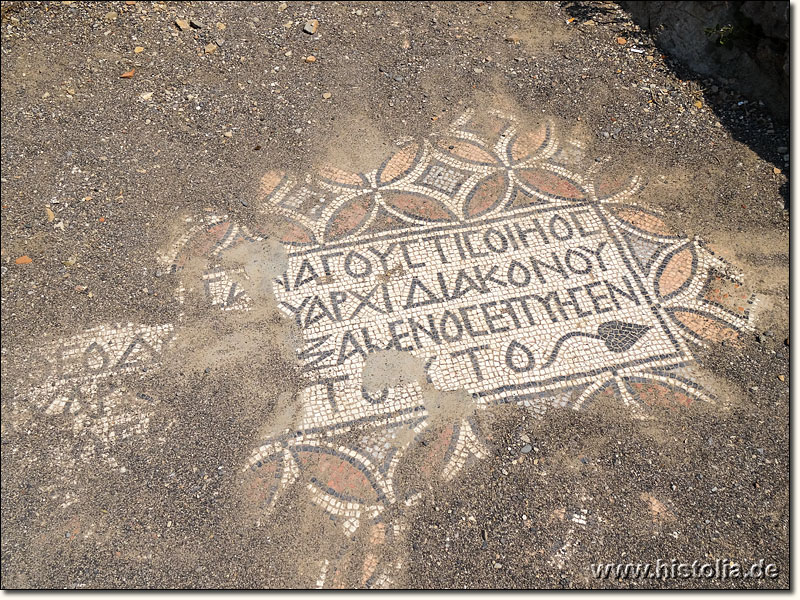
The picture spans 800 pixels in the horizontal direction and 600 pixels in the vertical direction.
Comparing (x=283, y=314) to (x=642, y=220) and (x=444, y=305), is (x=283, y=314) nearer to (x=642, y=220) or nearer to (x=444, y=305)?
(x=444, y=305)

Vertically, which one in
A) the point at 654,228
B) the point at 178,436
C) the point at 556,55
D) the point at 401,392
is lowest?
the point at 178,436

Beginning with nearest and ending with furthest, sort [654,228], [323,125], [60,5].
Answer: [654,228] < [323,125] < [60,5]

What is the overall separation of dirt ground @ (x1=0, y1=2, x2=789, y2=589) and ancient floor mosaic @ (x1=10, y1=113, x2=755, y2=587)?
0.30ft

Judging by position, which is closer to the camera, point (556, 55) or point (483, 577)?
point (483, 577)

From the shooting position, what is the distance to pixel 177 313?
17.8 ft

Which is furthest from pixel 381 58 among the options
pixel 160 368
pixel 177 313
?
pixel 160 368

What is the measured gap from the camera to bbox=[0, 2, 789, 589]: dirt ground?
4.30 meters

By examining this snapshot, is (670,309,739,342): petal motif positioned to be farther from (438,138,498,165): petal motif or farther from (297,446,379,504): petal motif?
(297,446,379,504): petal motif

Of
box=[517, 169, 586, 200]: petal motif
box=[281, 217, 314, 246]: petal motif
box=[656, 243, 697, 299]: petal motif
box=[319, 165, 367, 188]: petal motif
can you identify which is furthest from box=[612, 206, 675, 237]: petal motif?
box=[281, 217, 314, 246]: petal motif

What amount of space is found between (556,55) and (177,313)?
5337 millimetres

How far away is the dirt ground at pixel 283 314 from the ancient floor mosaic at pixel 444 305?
0.30 feet

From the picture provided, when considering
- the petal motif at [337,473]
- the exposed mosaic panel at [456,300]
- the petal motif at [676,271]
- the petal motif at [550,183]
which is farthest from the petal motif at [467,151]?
the petal motif at [337,473]

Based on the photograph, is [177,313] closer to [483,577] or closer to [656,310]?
[483,577]

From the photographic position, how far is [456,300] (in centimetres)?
550
